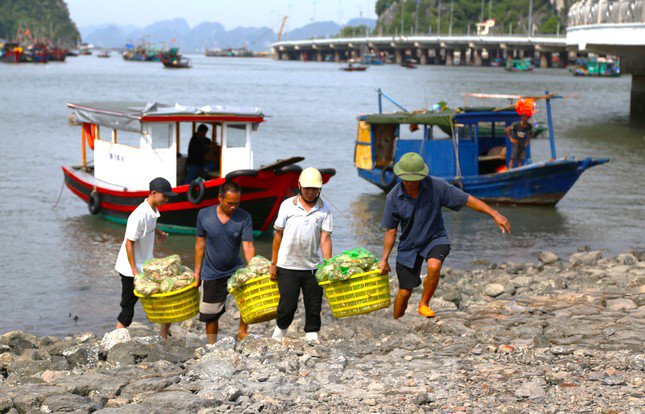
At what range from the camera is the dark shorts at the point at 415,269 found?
8.66 meters

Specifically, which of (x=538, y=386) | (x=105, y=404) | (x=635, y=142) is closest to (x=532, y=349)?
(x=538, y=386)

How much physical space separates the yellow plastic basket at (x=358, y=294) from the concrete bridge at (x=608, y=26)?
1006 inches

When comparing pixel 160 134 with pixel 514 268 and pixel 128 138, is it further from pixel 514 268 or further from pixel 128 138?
pixel 514 268

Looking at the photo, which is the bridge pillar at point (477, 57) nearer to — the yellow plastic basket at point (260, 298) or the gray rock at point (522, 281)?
the gray rock at point (522, 281)

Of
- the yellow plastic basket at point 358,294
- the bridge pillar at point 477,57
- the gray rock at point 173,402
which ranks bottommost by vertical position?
the gray rock at point 173,402

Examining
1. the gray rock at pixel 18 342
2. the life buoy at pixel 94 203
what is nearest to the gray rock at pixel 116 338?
the gray rock at pixel 18 342

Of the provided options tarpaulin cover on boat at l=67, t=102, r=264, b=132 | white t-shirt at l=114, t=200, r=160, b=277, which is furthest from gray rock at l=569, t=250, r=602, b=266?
white t-shirt at l=114, t=200, r=160, b=277

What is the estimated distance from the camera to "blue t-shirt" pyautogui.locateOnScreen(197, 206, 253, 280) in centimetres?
841

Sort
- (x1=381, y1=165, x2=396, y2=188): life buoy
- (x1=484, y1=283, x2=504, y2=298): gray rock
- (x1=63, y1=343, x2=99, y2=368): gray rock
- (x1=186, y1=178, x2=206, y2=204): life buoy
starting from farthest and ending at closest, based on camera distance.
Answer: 1. (x1=381, y1=165, x2=396, y2=188): life buoy
2. (x1=186, y1=178, x2=206, y2=204): life buoy
3. (x1=484, y1=283, x2=504, y2=298): gray rock
4. (x1=63, y1=343, x2=99, y2=368): gray rock

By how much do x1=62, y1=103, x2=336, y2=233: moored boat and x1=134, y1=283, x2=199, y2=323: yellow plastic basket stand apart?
24.1 ft

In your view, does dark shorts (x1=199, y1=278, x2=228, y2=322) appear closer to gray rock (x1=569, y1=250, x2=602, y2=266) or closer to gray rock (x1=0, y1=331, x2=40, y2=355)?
gray rock (x1=0, y1=331, x2=40, y2=355)

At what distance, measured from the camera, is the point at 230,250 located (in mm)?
8484

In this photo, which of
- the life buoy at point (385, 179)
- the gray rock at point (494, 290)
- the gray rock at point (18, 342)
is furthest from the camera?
the life buoy at point (385, 179)

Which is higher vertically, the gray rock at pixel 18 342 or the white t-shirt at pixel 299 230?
the white t-shirt at pixel 299 230
